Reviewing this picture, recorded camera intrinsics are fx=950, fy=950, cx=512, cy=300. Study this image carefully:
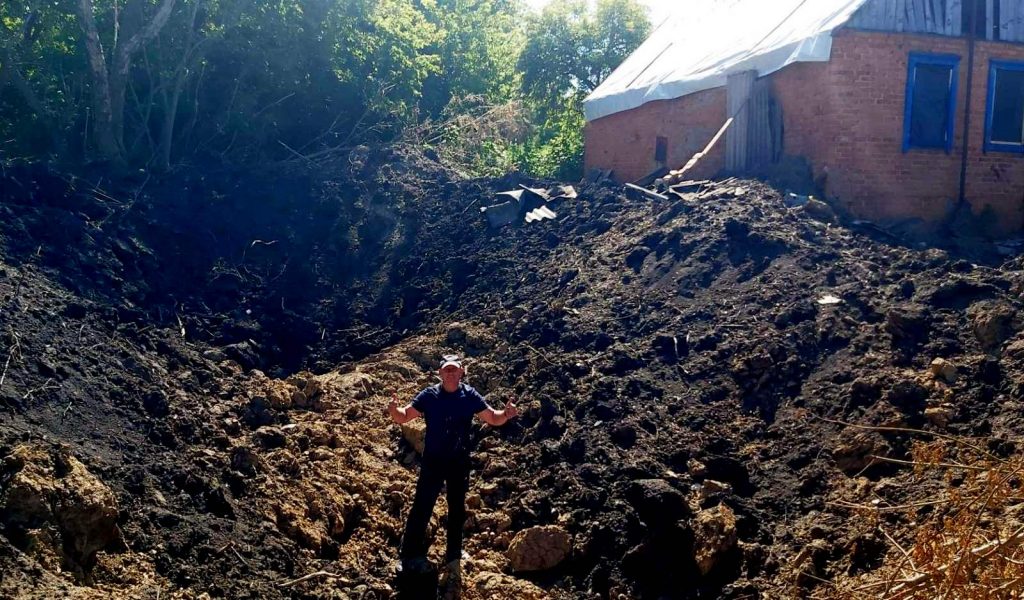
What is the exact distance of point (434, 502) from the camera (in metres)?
6.55

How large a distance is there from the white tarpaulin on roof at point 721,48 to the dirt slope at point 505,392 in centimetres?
198

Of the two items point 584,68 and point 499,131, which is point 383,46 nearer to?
point 499,131

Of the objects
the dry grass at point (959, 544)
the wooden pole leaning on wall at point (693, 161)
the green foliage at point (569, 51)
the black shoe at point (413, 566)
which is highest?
the green foliage at point (569, 51)

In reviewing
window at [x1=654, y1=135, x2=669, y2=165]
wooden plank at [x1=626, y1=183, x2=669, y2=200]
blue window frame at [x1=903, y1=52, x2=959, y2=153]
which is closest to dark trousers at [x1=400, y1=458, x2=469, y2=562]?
wooden plank at [x1=626, y1=183, x2=669, y2=200]

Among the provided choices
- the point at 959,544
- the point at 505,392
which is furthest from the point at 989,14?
the point at 959,544

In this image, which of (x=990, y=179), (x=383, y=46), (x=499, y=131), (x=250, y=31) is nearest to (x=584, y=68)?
(x=499, y=131)

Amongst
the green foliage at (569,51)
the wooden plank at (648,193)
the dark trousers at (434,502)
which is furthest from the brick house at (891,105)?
the green foliage at (569,51)

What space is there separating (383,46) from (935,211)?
10472 millimetres

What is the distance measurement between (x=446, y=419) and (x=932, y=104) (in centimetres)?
929

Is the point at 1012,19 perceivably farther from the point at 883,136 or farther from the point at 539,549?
the point at 539,549

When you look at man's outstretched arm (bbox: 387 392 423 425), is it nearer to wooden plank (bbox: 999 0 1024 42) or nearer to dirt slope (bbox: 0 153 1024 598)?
dirt slope (bbox: 0 153 1024 598)

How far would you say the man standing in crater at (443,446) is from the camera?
6445mm

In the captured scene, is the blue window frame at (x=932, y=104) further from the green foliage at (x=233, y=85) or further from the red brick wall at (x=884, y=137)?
the green foliage at (x=233, y=85)

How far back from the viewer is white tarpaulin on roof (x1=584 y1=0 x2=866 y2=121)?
12.3 m
